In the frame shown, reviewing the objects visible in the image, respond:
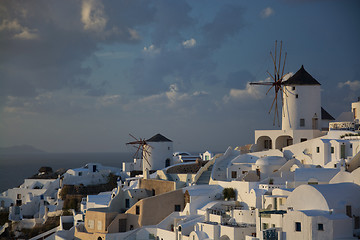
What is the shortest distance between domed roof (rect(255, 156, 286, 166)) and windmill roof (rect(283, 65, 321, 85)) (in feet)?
22.9

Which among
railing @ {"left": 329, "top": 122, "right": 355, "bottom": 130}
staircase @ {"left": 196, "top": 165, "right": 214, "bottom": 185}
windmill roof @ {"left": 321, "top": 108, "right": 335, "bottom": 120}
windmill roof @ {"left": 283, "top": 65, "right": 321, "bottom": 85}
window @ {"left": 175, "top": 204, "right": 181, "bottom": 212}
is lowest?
window @ {"left": 175, "top": 204, "right": 181, "bottom": 212}

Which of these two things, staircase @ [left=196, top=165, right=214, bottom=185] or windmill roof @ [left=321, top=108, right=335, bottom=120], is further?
windmill roof @ [left=321, top=108, right=335, bottom=120]

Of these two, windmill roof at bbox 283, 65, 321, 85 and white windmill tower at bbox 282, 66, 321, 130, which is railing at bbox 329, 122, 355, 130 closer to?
white windmill tower at bbox 282, 66, 321, 130

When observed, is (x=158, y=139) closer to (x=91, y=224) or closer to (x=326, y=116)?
(x=91, y=224)

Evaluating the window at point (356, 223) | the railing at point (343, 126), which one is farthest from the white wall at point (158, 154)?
the window at point (356, 223)

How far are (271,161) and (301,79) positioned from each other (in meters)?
7.99

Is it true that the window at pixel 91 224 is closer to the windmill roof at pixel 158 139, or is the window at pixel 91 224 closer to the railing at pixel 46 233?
the railing at pixel 46 233

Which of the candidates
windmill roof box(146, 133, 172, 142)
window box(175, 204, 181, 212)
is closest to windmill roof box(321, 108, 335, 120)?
windmill roof box(146, 133, 172, 142)

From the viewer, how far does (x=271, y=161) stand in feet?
122

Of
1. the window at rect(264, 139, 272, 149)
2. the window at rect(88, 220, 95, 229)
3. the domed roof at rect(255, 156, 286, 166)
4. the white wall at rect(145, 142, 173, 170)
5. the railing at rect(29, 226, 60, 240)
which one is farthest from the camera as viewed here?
the white wall at rect(145, 142, 173, 170)

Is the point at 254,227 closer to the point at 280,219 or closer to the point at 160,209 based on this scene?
the point at 280,219

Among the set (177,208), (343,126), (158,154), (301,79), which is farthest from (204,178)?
(343,126)

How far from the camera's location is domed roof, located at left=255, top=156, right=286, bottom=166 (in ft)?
121

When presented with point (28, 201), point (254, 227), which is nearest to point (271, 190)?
point (254, 227)
